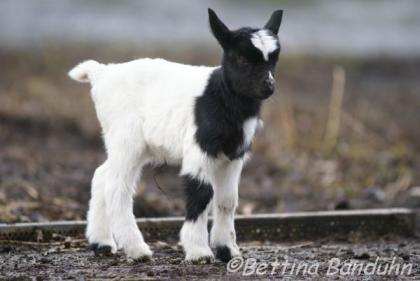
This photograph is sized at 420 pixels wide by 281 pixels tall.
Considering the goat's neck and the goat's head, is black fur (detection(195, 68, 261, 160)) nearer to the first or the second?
the goat's neck

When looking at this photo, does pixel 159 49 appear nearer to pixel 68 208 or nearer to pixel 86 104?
pixel 86 104

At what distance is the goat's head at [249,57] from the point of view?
313 inches

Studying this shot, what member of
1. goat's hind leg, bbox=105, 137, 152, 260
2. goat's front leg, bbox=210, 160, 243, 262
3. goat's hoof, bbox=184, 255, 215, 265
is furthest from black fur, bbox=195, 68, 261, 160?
goat's hoof, bbox=184, 255, 215, 265

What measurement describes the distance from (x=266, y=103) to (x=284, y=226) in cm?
760

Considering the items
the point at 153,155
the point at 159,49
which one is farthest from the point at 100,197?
the point at 159,49

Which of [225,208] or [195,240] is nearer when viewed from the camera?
[195,240]

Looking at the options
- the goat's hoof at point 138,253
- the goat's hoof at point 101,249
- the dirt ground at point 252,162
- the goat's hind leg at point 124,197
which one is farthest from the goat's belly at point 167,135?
the goat's hoof at point 101,249

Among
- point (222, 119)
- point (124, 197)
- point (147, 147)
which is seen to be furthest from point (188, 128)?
point (124, 197)

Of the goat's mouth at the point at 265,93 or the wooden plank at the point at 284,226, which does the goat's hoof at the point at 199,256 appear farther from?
the wooden plank at the point at 284,226

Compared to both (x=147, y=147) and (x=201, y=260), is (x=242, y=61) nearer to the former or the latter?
(x=147, y=147)

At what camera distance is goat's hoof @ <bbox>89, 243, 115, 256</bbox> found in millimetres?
8812

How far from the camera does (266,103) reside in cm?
1784

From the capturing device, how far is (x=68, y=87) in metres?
19.1

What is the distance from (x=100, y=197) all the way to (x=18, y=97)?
A: 9.14m
